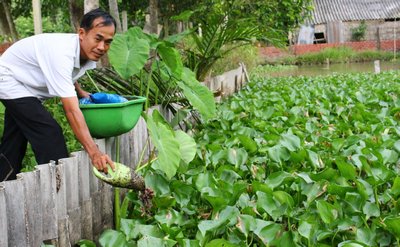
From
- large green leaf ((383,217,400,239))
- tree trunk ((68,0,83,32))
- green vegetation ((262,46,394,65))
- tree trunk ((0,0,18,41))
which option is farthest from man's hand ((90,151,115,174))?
green vegetation ((262,46,394,65))

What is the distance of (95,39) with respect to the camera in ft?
9.14

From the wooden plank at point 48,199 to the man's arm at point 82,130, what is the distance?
28 cm

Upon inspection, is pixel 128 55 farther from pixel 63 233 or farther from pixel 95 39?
pixel 63 233

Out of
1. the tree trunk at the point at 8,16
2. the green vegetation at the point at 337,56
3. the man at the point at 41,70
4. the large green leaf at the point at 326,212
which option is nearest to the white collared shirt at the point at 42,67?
the man at the point at 41,70

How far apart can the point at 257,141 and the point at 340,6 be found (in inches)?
1035

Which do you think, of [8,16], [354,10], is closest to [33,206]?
[8,16]

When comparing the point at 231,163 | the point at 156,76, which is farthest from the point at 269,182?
the point at 156,76

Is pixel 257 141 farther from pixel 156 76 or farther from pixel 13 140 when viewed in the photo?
pixel 13 140

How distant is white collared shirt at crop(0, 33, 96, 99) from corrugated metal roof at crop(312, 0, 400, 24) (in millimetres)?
26120

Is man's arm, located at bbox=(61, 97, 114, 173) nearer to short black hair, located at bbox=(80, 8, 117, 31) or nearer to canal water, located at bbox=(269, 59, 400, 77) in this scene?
short black hair, located at bbox=(80, 8, 117, 31)

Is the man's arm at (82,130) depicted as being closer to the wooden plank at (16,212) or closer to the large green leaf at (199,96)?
the wooden plank at (16,212)

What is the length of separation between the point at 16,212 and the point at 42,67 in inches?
30.4

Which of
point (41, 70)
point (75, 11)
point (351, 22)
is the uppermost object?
point (351, 22)

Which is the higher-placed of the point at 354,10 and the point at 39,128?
the point at 354,10
